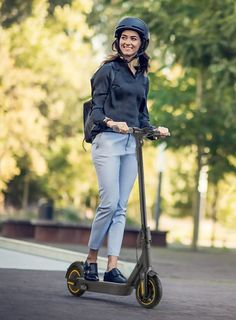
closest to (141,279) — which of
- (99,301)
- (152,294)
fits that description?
(152,294)

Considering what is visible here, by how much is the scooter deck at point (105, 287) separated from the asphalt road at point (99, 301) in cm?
9

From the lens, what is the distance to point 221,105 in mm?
21281

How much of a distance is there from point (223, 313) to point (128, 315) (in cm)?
91

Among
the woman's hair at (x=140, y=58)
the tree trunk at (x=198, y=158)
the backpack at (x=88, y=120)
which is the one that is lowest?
the backpack at (x=88, y=120)

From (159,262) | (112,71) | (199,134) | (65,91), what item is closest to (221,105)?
(199,134)

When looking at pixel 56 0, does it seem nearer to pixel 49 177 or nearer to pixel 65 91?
pixel 49 177

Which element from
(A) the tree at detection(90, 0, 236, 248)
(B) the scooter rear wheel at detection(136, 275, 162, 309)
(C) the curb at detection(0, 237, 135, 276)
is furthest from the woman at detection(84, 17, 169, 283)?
(A) the tree at detection(90, 0, 236, 248)

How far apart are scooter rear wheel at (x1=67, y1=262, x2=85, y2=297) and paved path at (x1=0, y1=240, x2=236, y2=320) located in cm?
5

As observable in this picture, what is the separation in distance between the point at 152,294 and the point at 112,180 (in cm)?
89

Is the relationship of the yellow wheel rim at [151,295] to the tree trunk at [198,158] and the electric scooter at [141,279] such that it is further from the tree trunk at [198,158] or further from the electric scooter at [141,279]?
the tree trunk at [198,158]

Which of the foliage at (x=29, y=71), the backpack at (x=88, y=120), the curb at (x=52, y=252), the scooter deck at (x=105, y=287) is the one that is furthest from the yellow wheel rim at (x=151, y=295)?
the foliage at (x=29, y=71)

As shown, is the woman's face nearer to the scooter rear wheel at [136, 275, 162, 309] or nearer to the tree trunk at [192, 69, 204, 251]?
the scooter rear wheel at [136, 275, 162, 309]

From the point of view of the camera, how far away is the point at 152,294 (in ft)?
24.4

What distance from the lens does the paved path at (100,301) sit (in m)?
6.86
